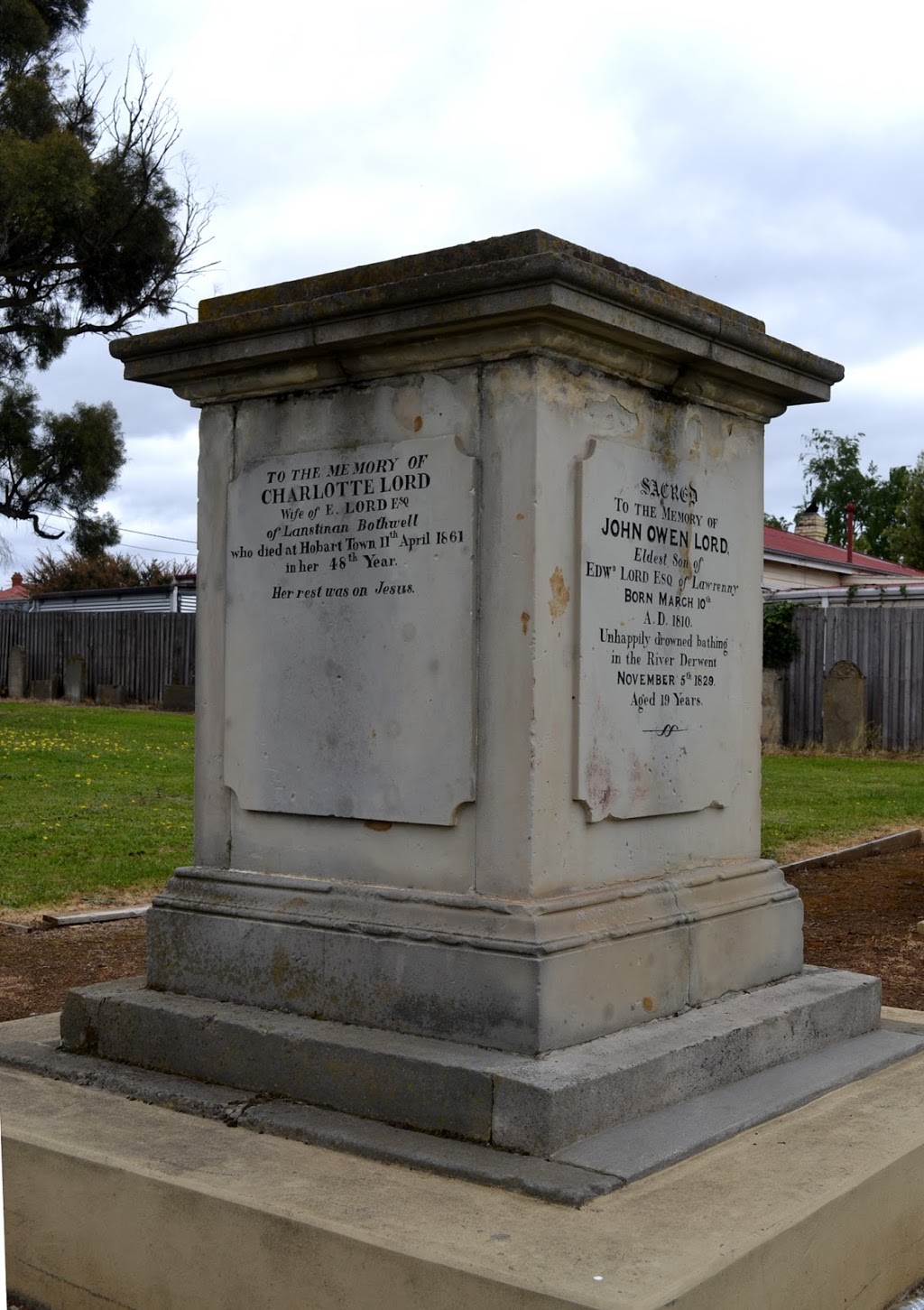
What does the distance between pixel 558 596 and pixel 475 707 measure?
0.38 meters

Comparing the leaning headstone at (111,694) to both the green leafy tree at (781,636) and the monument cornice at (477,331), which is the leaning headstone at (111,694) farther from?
the monument cornice at (477,331)

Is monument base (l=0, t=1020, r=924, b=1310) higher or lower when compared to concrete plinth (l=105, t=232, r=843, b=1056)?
lower

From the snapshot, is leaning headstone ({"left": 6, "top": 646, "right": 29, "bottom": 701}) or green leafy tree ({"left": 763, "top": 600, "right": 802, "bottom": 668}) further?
leaning headstone ({"left": 6, "top": 646, "right": 29, "bottom": 701})

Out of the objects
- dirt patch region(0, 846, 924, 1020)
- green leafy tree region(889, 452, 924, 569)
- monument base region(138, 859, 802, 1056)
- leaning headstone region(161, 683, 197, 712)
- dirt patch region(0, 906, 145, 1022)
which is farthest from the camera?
green leafy tree region(889, 452, 924, 569)

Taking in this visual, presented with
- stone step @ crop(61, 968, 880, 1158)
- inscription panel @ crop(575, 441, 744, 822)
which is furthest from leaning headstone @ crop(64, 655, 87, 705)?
inscription panel @ crop(575, 441, 744, 822)

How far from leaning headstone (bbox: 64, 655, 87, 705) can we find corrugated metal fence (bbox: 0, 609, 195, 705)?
165mm

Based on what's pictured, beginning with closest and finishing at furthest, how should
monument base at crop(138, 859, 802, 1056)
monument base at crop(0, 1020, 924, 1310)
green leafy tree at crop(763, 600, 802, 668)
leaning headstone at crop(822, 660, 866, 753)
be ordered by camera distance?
monument base at crop(0, 1020, 924, 1310) → monument base at crop(138, 859, 802, 1056) → leaning headstone at crop(822, 660, 866, 753) → green leafy tree at crop(763, 600, 802, 668)

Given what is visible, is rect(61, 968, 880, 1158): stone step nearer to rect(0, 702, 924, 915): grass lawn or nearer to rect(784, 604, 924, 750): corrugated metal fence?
rect(0, 702, 924, 915): grass lawn

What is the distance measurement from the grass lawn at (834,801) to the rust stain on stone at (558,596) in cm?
706

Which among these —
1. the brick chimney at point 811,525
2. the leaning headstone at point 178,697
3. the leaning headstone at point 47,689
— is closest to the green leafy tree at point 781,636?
the leaning headstone at point 178,697

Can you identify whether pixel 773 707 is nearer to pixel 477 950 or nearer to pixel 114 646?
pixel 114 646

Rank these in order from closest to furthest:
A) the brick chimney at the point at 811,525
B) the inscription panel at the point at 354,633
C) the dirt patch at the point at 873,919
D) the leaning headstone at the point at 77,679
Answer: the inscription panel at the point at 354,633 < the dirt patch at the point at 873,919 < the leaning headstone at the point at 77,679 < the brick chimney at the point at 811,525

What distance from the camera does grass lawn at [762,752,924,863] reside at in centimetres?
1137

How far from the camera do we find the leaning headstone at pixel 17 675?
94.6 ft
